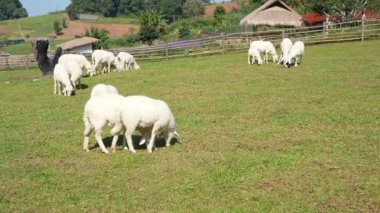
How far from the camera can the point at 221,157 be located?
911 cm

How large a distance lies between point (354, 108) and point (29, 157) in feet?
25.9

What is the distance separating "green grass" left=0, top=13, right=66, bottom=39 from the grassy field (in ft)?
331

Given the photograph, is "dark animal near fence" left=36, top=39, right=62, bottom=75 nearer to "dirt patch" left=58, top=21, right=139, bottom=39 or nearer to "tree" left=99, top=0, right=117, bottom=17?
"dirt patch" left=58, top=21, right=139, bottom=39

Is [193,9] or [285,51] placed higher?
[193,9]

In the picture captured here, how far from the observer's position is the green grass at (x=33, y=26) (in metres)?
113

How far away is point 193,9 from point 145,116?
10592 cm

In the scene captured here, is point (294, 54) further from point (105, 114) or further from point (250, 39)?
point (250, 39)

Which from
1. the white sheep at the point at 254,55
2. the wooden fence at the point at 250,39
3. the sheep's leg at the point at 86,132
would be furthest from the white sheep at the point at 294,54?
the sheep's leg at the point at 86,132

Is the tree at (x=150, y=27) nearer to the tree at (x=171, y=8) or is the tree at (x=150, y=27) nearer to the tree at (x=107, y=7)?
the tree at (x=171, y=8)

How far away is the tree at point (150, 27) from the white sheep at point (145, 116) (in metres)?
54.2

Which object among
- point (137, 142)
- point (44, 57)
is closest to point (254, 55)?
point (44, 57)

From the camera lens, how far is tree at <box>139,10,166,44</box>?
63.8m

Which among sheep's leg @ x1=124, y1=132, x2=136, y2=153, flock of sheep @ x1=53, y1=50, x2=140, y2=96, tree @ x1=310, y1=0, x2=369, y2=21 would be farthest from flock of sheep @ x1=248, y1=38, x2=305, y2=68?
tree @ x1=310, y1=0, x2=369, y2=21

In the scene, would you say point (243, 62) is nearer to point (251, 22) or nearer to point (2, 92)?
point (2, 92)
